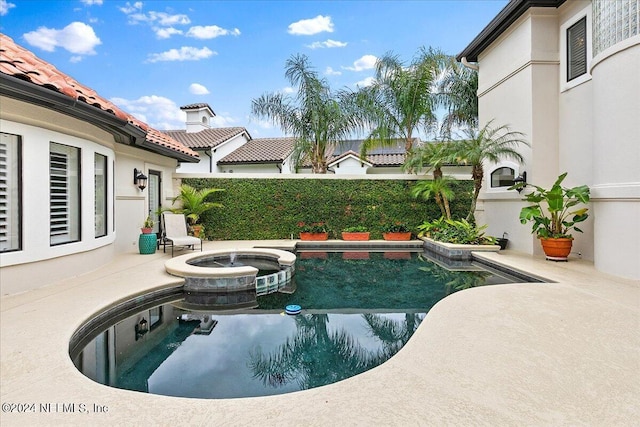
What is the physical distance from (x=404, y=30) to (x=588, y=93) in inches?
390

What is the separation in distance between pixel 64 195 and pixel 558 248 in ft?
36.1

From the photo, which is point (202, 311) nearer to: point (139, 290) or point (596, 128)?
point (139, 290)

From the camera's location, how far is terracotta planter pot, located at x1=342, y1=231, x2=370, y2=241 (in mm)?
13055

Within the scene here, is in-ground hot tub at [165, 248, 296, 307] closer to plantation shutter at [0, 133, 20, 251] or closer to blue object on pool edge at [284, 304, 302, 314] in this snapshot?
blue object on pool edge at [284, 304, 302, 314]

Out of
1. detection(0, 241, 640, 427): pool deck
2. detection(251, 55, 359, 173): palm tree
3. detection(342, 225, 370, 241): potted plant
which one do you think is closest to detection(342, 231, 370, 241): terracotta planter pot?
detection(342, 225, 370, 241): potted plant

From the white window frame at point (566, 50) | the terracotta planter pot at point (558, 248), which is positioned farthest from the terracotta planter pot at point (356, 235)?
the white window frame at point (566, 50)

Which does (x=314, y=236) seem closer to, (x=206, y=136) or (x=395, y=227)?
(x=395, y=227)

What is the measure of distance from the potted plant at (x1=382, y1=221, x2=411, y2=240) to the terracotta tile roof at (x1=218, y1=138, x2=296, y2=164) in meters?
9.02

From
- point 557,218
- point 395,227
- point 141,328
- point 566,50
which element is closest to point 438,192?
point 395,227

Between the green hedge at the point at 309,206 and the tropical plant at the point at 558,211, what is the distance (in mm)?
4517

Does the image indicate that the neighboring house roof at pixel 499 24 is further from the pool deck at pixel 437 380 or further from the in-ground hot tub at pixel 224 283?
the in-ground hot tub at pixel 224 283

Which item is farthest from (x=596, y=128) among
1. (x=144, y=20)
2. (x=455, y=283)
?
(x=144, y=20)

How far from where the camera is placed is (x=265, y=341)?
451 centimetres

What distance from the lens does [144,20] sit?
1329cm
